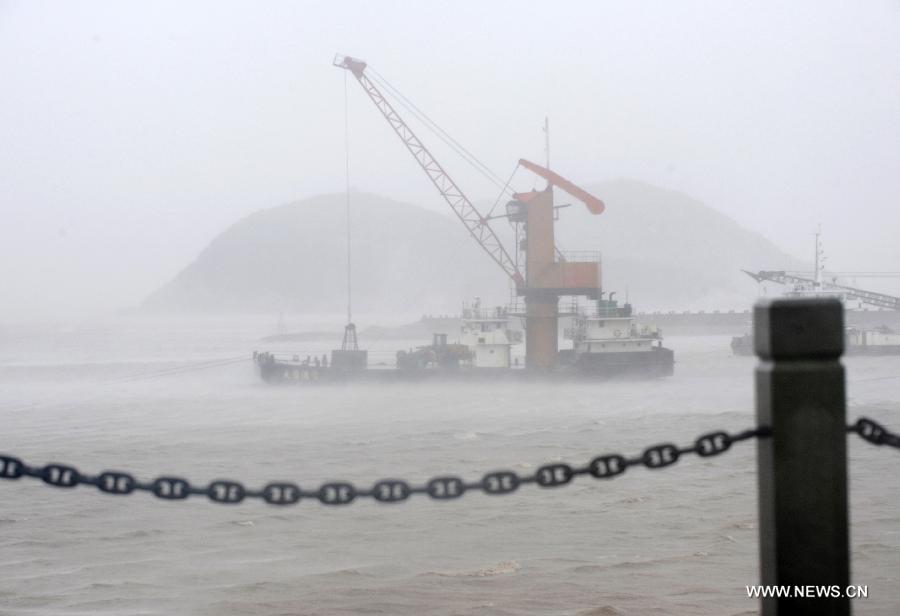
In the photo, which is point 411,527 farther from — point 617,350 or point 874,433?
point 617,350

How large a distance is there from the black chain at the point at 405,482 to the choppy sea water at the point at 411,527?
3.67 m

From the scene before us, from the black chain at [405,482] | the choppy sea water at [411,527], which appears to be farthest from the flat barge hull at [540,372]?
the black chain at [405,482]

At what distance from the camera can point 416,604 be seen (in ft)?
20.4

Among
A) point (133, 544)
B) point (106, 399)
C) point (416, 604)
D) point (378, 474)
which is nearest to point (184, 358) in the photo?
point (106, 399)

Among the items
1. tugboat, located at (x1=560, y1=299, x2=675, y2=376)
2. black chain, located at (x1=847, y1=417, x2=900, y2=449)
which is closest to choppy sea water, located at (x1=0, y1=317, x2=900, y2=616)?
black chain, located at (x1=847, y1=417, x2=900, y2=449)

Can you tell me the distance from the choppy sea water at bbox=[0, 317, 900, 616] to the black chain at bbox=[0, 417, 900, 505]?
12.0ft

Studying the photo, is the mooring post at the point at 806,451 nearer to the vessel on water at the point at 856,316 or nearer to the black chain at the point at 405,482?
the black chain at the point at 405,482

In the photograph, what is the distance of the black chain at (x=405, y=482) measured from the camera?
2207 millimetres

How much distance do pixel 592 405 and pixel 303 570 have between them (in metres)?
23.2

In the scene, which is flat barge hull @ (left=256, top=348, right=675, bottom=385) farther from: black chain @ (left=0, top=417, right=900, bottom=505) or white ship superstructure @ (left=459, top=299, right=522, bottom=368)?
black chain @ (left=0, top=417, right=900, bottom=505)

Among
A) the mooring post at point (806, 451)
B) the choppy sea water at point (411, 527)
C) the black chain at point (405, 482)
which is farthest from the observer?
the choppy sea water at point (411, 527)

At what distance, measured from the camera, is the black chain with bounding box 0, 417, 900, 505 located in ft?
7.24

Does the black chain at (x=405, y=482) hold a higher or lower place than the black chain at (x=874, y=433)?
lower

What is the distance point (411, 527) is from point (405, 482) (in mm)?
8445
